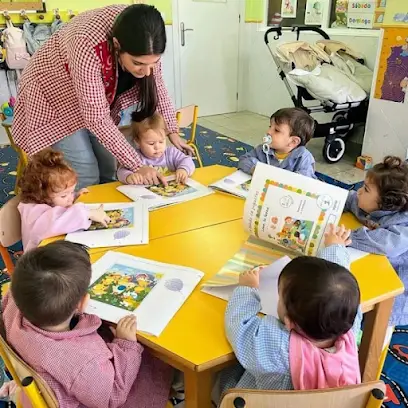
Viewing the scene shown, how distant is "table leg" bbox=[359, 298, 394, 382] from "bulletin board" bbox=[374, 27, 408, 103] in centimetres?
260

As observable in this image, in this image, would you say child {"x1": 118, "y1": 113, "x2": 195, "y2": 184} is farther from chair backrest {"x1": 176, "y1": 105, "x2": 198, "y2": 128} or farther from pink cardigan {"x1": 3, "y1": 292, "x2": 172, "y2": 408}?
pink cardigan {"x1": 3, "y1": 292, "x2": 172, "y2": 408}

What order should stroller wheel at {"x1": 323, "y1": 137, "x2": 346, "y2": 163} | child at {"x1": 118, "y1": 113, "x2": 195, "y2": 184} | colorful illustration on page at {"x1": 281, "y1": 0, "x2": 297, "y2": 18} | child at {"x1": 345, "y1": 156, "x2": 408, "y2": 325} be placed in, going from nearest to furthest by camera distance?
child at {"x1": 345, "y1": 156, "x2": 408, "y2": 325}
child at {"x1": 118, "y1": 113, "x2": 195, "y2": 184}
stroller wheel at {"x1": 323, "y1": 137, "x2": 346, "y2": 163}
colorful illustration on page at {"x1": 281, "y1": 0, "x2": 297, "y2": 18}

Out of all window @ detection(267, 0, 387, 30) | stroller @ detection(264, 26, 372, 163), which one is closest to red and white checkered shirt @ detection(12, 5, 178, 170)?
stroller @ detection(264, 26, 372, 163)

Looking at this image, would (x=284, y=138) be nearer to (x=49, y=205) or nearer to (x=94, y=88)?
(x=94, y=88)

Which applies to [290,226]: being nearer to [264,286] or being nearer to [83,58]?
[264,286]

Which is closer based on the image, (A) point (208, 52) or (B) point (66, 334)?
(B) point (66, 334)

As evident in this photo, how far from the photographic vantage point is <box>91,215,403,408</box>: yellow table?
91cm

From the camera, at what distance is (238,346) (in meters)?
0.90

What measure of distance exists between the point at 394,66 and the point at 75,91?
8.64 feet

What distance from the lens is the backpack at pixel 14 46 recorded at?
402 centimetres

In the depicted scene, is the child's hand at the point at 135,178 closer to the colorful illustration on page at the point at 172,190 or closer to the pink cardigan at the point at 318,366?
the colorful illustration on page at the point at 172,190

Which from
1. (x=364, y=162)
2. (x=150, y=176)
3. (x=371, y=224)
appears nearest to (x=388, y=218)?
(x=371, y=224)

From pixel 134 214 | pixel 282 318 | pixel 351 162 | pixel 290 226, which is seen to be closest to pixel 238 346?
pixel 282 318

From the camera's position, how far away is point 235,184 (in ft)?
5.65
